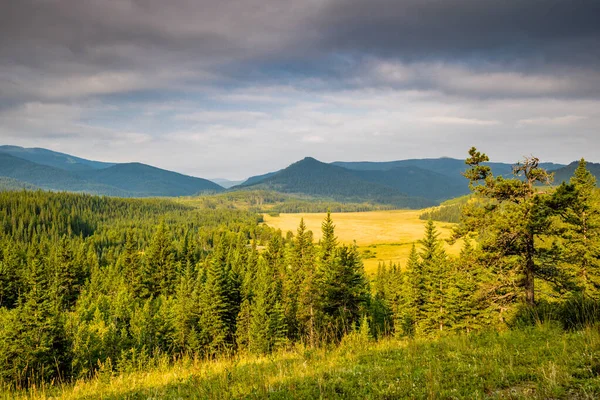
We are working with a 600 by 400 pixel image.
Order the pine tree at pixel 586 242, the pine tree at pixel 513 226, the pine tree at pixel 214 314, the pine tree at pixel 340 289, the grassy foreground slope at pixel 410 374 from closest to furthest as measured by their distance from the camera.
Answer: the grassy foreground slope at pixel 410 374
the pine tree at pixel 513 226
the pine tree at pixel 586 242
the pine tree at pixel 340 289
the pine tree at pixel 214 314

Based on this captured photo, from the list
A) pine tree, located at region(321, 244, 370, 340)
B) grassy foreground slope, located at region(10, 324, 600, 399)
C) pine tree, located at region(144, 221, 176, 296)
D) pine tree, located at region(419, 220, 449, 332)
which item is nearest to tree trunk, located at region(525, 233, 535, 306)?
grassy foreground slope, located at region(10, 324, 600, 399)

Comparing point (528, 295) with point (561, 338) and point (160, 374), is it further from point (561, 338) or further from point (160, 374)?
point (160, 374)

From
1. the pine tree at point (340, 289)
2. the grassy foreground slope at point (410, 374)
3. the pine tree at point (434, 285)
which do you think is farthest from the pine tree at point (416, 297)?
the grassy foreground slope at point (410, 374)

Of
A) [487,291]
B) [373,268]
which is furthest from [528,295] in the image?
[373,268]

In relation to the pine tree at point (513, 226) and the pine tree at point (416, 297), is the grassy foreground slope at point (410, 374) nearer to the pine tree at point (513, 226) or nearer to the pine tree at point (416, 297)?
the pine tree at point (513, 226)

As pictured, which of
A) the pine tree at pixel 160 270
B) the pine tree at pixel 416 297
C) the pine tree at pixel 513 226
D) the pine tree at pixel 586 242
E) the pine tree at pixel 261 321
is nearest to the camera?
the pine tree at pixel 513 226

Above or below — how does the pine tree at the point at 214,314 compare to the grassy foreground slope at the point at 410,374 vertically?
below

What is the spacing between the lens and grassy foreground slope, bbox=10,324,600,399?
6.67 m

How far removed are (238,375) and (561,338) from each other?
9.38 meters

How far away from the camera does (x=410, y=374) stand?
7.76m

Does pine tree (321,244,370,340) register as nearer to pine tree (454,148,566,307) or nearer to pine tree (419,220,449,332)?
pine tree (419,220,449,332)

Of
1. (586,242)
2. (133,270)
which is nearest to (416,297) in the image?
(586,242)

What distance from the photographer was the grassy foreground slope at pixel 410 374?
6.67 meters

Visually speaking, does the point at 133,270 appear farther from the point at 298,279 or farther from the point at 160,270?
the point at 298,279
